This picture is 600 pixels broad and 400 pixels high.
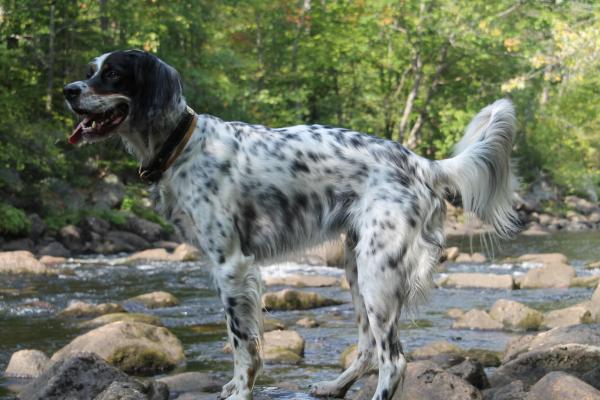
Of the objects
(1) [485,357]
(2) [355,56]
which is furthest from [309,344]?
(2) [355,56]

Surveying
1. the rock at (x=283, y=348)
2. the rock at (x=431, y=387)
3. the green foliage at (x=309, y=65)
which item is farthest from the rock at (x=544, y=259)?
the rock at (x=431, y=387)

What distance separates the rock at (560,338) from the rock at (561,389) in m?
1.80

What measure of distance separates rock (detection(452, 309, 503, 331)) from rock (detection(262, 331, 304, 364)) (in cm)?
241

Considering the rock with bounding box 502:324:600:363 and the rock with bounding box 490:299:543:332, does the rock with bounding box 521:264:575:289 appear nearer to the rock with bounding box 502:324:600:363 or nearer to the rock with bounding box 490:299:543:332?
the rock with bounding box 490:299:543:332

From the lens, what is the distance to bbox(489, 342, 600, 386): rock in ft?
18.3

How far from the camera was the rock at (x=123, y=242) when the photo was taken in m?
19.0

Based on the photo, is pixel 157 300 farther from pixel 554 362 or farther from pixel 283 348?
pixel 554 362

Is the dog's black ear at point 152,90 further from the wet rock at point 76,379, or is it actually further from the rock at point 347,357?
the rock at point 347,357

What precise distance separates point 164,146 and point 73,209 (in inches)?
644

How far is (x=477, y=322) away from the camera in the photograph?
9266 millimetres

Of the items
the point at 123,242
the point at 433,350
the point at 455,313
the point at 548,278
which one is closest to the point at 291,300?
the point at 455,313

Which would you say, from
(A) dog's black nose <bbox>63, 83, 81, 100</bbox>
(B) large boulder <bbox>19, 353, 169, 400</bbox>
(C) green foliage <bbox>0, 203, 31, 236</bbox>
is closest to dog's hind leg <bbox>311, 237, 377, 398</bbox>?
(B) large boulder <bbox>19, 353, 169, 400</bbox>

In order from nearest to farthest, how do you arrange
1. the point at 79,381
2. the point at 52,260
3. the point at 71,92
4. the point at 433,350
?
the point at 71,92 → the point at 79,381 → the point at 433,350 → the point at 52,260

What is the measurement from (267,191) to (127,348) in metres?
2.83
